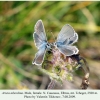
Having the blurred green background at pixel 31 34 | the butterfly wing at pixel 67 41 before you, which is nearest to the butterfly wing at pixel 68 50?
the butterfly wing at pixel 67 41

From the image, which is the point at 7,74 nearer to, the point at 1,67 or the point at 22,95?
the point at 1,67

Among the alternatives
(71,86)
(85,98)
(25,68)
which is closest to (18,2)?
(25,68)

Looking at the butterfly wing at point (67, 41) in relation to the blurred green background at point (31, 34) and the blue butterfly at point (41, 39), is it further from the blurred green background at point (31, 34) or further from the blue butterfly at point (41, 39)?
the blurred green background at point (31, 34)

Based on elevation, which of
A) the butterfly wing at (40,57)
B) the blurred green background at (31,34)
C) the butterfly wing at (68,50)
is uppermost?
the butterfly wing at (68,50)

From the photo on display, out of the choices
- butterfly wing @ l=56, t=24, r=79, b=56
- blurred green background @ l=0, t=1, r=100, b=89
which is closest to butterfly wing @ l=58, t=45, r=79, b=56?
butterfly wing @ l=56, t=24, r=79, b=56

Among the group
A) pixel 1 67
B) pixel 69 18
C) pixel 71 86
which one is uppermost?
pixel 69 18

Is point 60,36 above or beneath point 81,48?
above

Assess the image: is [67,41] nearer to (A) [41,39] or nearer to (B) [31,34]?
(A) [41,39]
